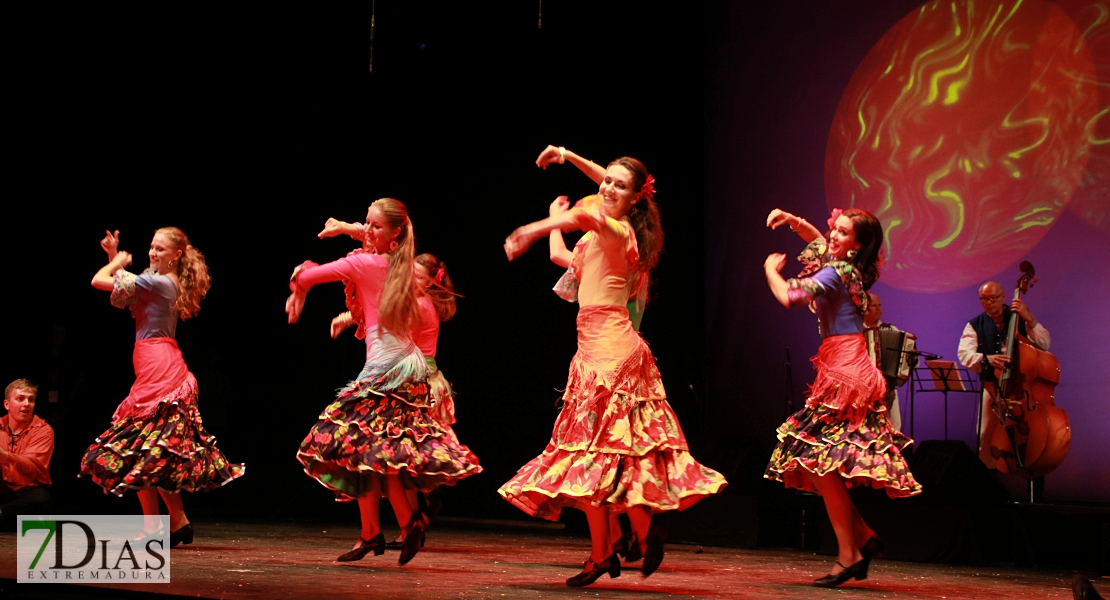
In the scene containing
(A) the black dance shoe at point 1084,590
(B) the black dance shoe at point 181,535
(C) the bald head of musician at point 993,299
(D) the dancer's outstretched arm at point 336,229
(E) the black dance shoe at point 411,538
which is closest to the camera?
(A) the black dance shoe at point 1084,590

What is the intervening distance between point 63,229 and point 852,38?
5149 millimetres

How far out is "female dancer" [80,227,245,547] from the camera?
4.55m

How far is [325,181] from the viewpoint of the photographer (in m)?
7.33

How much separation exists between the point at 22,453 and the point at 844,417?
4.27 meters

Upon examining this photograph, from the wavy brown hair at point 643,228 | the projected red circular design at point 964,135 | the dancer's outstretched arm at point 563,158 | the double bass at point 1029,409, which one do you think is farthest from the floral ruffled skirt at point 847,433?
the projected red circular design at point 964,135

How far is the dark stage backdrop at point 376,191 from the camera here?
6.87 metres

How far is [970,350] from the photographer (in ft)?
21.0

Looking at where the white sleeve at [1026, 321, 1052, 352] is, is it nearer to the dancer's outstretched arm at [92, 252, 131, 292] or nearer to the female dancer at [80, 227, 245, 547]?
the female dancer at [80, 227, 245, 547]

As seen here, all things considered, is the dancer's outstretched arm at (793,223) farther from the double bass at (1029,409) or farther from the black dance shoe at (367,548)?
the double bass at (1029,409)

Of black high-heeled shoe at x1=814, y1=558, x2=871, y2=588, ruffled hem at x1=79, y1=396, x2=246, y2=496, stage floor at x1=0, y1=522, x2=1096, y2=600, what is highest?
ruffled hem at x1=79, y1=396, x2=246, y2=496

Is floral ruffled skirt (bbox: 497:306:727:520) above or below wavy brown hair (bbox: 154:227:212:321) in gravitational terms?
below

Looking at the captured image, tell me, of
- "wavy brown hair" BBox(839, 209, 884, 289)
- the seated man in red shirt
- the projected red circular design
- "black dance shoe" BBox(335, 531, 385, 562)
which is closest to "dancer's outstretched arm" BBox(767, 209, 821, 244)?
"wavy brown hair" BBox(839, 209, 884, 289)

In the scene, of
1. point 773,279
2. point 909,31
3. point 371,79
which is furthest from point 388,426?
point 909,31

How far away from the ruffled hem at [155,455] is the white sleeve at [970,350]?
4.20 meters
